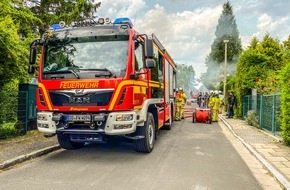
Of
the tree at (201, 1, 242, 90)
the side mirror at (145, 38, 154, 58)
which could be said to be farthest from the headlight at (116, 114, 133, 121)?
the tree at (201, 1, 242, 90)

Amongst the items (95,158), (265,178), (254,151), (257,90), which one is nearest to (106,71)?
(95,158)

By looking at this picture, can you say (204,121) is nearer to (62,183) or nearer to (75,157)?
(75,157)

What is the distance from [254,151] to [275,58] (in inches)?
491

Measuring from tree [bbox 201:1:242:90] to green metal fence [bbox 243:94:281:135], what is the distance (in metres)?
50.1

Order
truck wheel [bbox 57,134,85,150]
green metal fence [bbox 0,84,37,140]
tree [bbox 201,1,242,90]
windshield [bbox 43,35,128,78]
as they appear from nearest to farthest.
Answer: windshield [bbox 43,35,128,78] < truck wheel [bbox 57,134,85,150] < green metal fence [bbox 0,84,37,140] < tree [bbox 201,1,242,90]

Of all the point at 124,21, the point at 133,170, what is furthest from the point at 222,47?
the point at 133,170

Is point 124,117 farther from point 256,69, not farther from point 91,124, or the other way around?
point 256,69

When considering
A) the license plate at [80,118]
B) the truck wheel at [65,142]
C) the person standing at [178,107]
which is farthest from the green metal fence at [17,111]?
the person standing at [178,107]

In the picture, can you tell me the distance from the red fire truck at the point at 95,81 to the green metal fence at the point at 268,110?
18.4 ft

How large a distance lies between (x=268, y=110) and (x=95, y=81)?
27.5 ft

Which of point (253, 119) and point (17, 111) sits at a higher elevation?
point (17, 111)

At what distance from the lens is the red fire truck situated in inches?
277

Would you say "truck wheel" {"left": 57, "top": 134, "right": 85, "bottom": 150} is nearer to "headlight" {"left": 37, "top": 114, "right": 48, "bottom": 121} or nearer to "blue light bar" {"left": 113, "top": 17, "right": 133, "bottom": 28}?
"headlight" {"left": 37, "top": 114, "right": 48, "bottom": 121}

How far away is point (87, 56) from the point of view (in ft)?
Answer: 24.4
